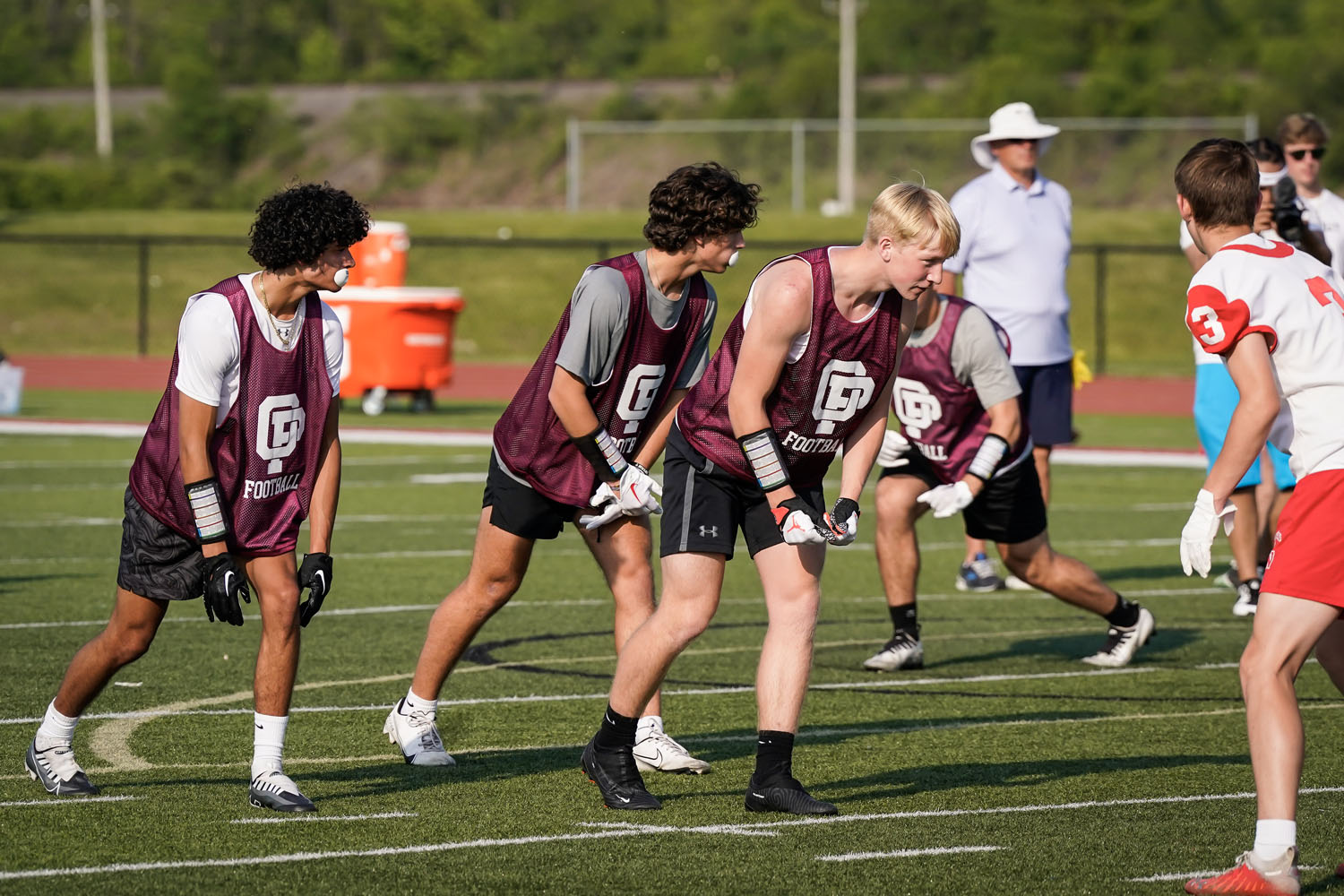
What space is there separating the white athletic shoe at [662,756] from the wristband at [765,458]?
1.27 metres

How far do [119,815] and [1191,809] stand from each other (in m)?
3.21

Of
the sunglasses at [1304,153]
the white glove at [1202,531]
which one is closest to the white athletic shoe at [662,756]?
the white glove at [1202,531]

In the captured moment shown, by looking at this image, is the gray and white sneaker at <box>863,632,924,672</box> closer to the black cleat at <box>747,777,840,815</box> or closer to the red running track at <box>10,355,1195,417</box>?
the black cleat at <box>747,777,840,815</box>

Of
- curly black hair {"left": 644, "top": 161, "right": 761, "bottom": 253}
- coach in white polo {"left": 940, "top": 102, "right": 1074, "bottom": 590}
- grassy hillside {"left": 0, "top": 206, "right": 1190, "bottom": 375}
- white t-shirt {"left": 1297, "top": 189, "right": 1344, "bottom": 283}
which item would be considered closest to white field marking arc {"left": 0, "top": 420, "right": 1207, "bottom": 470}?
white t-shirt {"left": 1297, "top": 189, "right": 1344, "bottom": 283}

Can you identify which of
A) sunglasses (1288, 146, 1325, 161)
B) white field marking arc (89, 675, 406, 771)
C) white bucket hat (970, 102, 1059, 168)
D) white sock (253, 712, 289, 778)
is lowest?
white field marking arc (89, 675, 406, 771)

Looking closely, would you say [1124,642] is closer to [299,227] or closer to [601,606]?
[601,606]

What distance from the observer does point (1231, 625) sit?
9867 mm

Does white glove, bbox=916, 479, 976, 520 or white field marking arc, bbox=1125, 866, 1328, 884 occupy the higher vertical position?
white glove, bbox=916, 479, 976, 520

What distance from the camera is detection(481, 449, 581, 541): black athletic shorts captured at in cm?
662

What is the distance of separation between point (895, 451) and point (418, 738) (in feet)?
9.68

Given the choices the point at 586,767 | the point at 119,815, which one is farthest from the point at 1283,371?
the point at 119,815

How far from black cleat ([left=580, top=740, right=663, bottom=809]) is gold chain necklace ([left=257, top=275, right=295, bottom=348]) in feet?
5.13

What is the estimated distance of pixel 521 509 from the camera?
6629 mm

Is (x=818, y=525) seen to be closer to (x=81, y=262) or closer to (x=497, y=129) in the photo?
(x=81, y=262)
